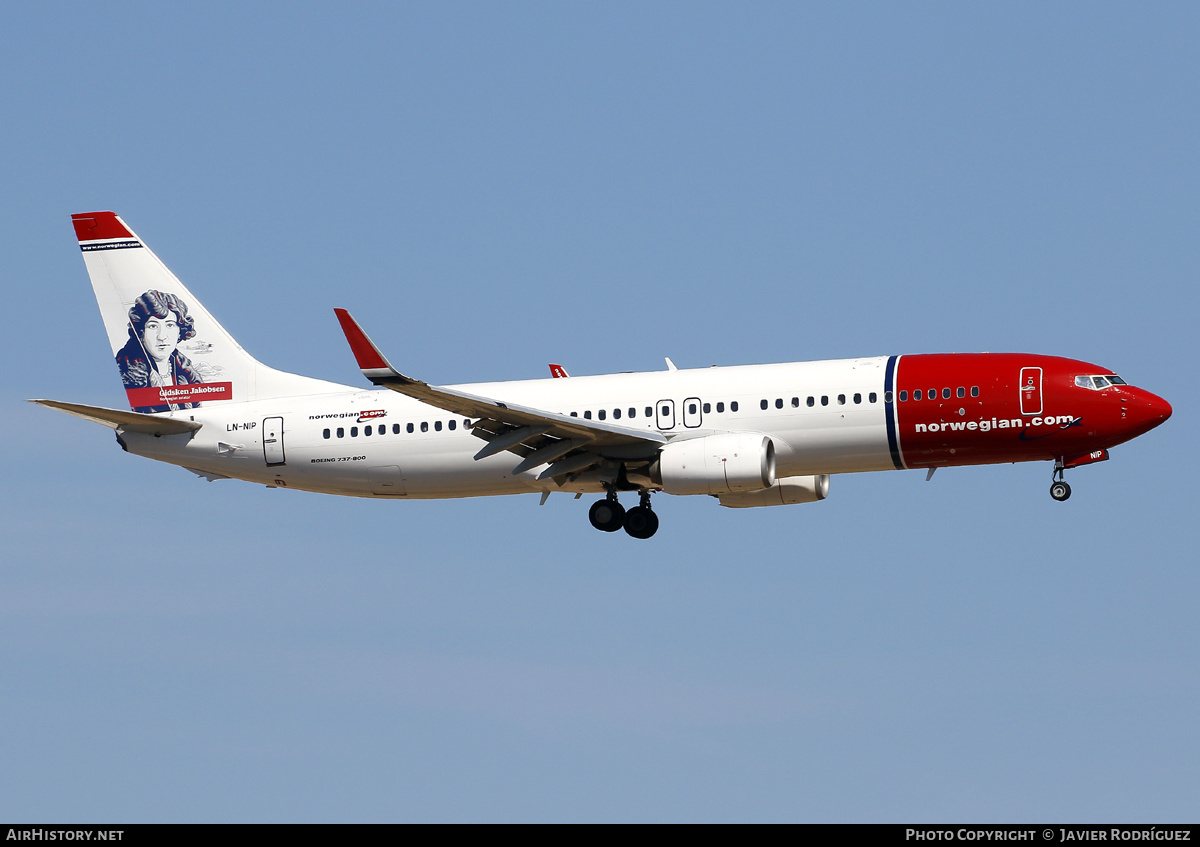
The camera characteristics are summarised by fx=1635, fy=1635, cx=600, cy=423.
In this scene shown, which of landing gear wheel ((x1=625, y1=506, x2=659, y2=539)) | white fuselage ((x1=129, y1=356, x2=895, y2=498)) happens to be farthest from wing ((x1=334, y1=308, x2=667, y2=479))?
landing gear wheel ((x1=625, y1=506, x2=659, y2=539))

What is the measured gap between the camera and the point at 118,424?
47.3 meters

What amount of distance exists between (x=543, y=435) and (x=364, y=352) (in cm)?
662

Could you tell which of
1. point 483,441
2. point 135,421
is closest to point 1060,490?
point 483,441

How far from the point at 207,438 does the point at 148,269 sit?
6.36 meters

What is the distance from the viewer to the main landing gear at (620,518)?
149 ft

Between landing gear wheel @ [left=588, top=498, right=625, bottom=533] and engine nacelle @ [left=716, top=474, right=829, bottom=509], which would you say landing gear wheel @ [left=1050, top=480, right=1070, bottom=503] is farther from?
landing gear wheel @ [left=588, top=498, right=625, bottom=533]

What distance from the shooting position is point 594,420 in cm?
4488

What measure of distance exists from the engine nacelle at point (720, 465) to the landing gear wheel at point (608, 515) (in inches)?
115

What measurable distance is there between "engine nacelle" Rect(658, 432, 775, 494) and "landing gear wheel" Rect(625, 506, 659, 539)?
2.94 metres

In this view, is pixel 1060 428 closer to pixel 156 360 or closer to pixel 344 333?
pixel 344 333

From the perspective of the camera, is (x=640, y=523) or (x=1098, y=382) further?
(x=640, y=523)

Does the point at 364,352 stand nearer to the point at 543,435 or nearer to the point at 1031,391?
the point at 543,435

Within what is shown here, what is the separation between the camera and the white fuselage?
142ft
